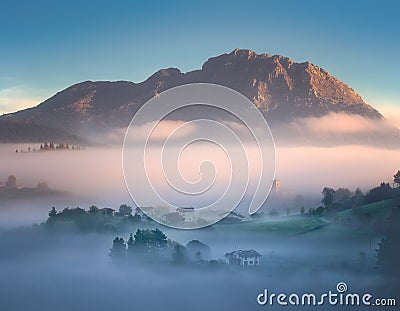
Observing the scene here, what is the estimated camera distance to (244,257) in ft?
14.8

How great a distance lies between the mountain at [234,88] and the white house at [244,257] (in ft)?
3.36

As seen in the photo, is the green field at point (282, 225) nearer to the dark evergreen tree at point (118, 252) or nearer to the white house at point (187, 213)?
the white house at point (187, 213)

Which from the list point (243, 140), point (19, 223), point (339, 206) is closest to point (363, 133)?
point (339, 206)

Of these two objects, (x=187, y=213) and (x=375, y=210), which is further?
(x=375, y=210)

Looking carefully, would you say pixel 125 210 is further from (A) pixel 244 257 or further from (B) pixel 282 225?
(B) pixel 282 225

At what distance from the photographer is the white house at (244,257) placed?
4488 mm

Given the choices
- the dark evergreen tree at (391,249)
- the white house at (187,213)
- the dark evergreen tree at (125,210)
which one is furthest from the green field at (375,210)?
the dark evergreen tree at (125,210)

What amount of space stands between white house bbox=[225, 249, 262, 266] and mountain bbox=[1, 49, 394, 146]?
1.02 m

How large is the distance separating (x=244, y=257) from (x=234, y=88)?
133cm

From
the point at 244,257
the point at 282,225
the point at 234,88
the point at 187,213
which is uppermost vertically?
the point at 234,88

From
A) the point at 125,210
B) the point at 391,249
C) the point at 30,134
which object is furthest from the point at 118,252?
the point at 391,249

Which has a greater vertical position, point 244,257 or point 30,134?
point 30,134

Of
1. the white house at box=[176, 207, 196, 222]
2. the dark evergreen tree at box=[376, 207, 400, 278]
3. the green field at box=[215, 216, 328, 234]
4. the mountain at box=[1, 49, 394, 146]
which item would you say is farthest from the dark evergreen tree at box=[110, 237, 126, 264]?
the dark evergreen tree at box=[376, 207, 400, 278]

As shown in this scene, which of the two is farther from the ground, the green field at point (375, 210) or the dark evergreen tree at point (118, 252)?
the green field at point (375, 210)
